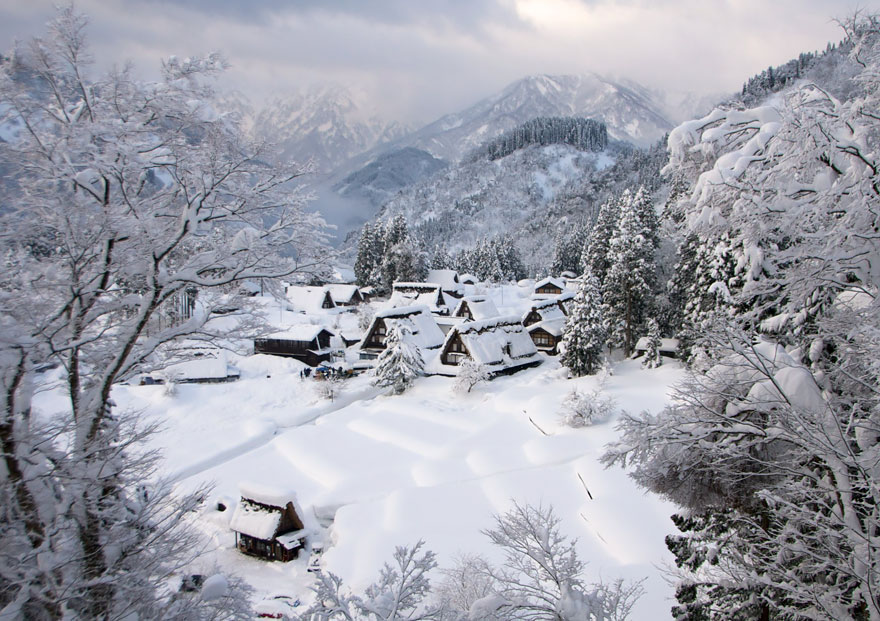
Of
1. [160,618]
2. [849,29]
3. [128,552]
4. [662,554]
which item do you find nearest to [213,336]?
[128,552]

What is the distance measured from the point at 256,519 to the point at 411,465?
6.84m

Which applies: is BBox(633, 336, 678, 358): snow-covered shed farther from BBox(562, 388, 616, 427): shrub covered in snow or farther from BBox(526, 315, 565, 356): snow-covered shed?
BBox(562, 388, 616, 427): shrub covered in snow

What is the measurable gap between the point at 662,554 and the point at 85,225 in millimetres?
14753

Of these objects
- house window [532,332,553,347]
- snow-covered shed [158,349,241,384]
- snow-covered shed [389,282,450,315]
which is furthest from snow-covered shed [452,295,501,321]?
snow-covered shed [158,349,241,384]

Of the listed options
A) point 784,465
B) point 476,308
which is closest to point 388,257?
point 476,308

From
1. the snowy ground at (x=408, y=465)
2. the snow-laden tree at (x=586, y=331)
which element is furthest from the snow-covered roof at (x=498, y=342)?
the snow-laden tree at (x=586, y=331)

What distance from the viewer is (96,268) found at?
600cm

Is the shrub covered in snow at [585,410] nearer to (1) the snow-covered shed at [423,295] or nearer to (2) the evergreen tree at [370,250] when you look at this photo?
(1) the snow-covered shed at [423,295]

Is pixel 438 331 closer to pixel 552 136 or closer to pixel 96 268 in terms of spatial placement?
pixel 96 268

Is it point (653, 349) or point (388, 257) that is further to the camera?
point (388, 257)

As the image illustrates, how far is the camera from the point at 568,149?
169 m

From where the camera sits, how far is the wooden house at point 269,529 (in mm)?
16562

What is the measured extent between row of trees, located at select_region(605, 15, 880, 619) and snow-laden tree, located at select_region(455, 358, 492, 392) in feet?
73.3

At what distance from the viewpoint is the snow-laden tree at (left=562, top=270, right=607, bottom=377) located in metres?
28.6
